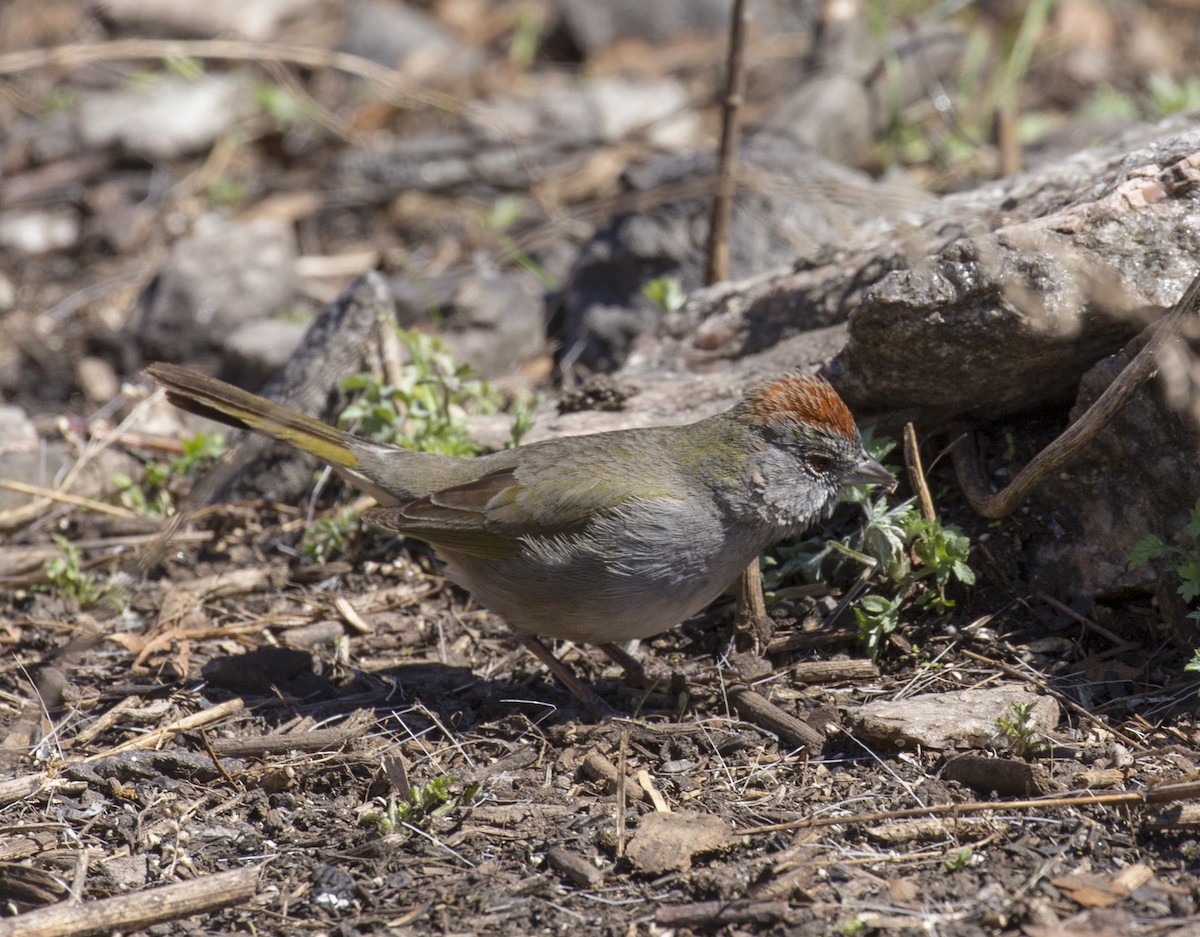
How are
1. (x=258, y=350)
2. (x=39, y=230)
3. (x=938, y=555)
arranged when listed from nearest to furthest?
(x=938, y=555) → (x=258, y=350) → (x=39, y=230)

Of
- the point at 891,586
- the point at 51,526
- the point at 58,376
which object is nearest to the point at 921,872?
the point at 891,586

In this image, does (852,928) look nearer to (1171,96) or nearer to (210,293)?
A: (210,293)

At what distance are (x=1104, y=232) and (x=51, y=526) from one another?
16.7ft

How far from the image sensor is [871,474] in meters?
4.68

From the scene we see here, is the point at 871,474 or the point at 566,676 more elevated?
the point at 871,474

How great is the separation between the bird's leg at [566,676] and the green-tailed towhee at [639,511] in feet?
0.26

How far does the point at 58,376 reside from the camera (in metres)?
8.20

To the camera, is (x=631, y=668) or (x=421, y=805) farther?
(x=631, y=668)

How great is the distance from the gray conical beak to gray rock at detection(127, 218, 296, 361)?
480 centimetres

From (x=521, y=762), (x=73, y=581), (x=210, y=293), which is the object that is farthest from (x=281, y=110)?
(x=521, y=762)

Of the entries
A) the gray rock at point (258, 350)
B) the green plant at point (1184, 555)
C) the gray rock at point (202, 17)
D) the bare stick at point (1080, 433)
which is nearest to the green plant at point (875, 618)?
the bare stick at point (1080, 433)

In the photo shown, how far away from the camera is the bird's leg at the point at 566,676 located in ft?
16.1

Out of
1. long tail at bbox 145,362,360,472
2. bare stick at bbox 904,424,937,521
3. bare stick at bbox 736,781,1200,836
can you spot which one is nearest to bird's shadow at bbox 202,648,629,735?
long tail at bbox 145,362,360,472

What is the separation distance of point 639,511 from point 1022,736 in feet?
5.10
